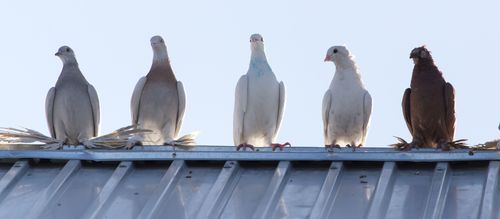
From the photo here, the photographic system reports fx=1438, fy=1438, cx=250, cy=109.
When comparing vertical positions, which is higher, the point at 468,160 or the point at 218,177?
the point at 468,160

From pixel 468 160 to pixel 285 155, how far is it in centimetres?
166

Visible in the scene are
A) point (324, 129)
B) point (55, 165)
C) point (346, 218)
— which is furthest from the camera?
point (324, 129)

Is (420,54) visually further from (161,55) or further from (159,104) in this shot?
(161,55)

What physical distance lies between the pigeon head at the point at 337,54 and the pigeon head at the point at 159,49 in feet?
7.69

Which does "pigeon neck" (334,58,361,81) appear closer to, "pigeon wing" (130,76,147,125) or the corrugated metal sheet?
"pigeon wing" (130,76,147,125)

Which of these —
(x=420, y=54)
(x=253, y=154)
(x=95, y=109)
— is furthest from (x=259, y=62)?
(x=253, y=154)

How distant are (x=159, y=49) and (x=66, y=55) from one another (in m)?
1.22

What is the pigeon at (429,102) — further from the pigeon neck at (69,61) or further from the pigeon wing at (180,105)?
the pigeon neck at (69,61)

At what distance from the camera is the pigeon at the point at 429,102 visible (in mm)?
15570

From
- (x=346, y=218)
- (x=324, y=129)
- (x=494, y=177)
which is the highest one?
(x=324, y=129)

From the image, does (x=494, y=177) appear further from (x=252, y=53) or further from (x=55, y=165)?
(x=252, y=53)

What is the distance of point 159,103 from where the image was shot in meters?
18.1

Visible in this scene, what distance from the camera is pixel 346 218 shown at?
457 inches

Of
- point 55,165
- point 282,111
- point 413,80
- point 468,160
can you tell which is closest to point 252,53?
point 282,111
